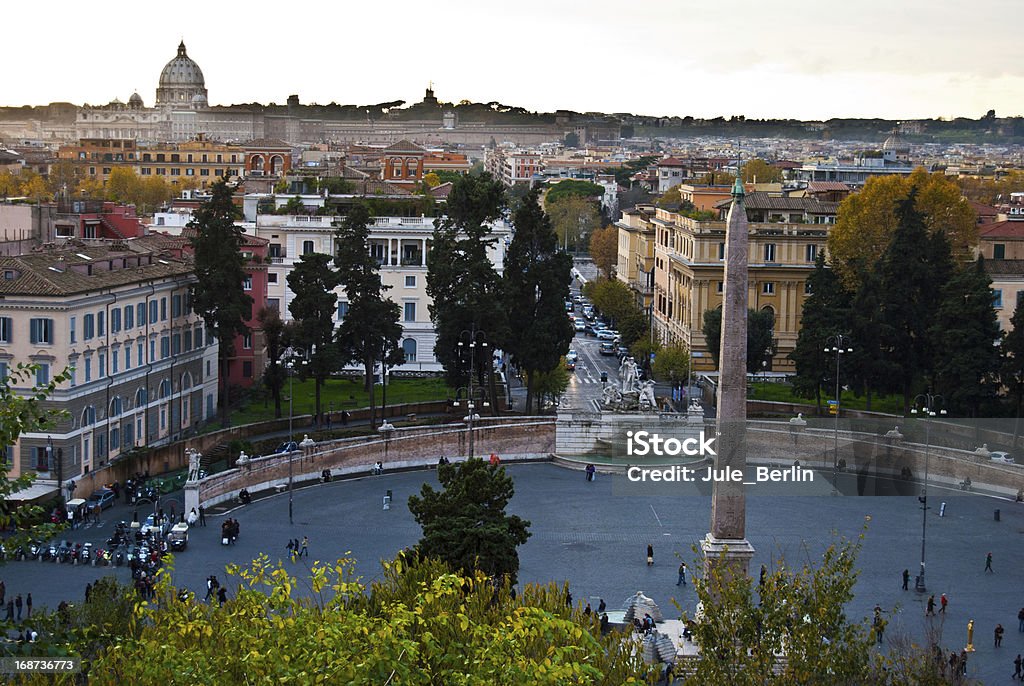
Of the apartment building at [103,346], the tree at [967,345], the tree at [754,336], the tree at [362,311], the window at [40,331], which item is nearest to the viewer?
the apartment building at [103,346]

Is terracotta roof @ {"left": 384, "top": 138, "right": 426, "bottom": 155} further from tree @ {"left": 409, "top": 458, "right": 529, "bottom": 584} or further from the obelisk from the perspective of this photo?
the obelisk

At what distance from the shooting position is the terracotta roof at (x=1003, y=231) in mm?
68062

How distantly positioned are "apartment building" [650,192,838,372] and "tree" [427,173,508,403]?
49.4ft

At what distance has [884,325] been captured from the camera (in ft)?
179

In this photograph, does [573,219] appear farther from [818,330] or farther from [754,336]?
Result: [818,330]

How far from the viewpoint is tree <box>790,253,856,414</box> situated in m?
55.9

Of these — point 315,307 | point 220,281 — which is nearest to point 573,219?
point 315,307

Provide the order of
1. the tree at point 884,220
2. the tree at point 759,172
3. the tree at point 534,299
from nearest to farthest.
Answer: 1. the tree at point 534,299
2. the tree at point 884,220
3. the tree at point 759,172

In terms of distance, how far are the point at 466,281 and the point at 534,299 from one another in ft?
8.88

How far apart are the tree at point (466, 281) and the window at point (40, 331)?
13.3 metres

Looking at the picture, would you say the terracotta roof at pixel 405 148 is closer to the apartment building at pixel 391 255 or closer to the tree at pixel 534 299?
the apartment building at pixel 391 255

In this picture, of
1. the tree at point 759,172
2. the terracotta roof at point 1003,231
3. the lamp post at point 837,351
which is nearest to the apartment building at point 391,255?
the lamp post at point 837,351

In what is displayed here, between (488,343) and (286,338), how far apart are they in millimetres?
6645

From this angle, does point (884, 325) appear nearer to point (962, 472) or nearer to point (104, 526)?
point (962, 472)
